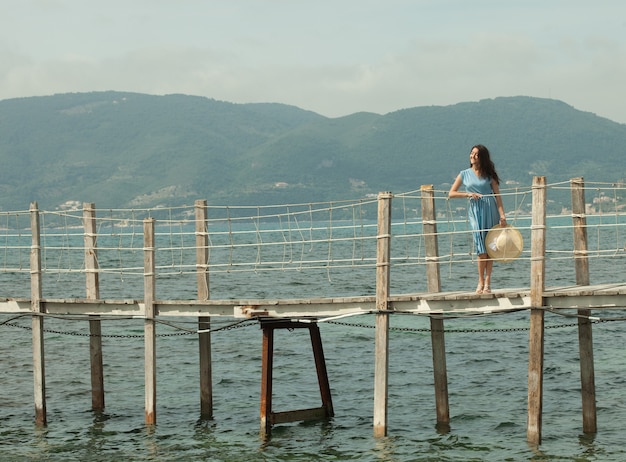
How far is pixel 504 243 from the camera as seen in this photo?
533 inches

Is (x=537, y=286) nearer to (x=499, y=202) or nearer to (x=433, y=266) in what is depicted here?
(x=499, y=202)

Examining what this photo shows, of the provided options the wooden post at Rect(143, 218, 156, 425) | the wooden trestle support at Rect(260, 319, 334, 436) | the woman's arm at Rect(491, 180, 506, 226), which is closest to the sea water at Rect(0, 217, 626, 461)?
the wooden trestle support at Rect(260, 319, 334, 436)

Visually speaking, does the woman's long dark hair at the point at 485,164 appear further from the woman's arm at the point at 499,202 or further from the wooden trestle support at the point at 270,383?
the wooden trestle support at the point at 270,383

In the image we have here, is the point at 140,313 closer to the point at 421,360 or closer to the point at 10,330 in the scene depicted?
the point at 421,360

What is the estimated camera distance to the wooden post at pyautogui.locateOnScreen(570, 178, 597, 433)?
1346 cm

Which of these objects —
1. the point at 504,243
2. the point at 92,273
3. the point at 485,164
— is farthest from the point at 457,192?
the point at 92,273

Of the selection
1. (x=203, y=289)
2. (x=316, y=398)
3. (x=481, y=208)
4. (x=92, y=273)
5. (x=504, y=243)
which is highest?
(x=481, y=208)

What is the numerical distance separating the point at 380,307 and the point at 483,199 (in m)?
1.94

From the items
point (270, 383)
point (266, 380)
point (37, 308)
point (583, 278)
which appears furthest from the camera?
point (37, 308)

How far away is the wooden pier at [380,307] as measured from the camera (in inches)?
507

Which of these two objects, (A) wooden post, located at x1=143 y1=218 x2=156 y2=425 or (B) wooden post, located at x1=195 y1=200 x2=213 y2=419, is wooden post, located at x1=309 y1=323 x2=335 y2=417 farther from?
(A) wooden post, located at x1=143 y1=218 x2=156 y2=425

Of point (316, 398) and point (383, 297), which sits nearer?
point (383, 297)

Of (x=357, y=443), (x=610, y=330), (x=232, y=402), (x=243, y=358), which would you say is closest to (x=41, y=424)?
A: (x=232, y=402)

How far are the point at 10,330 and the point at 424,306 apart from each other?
19881 millimetres
